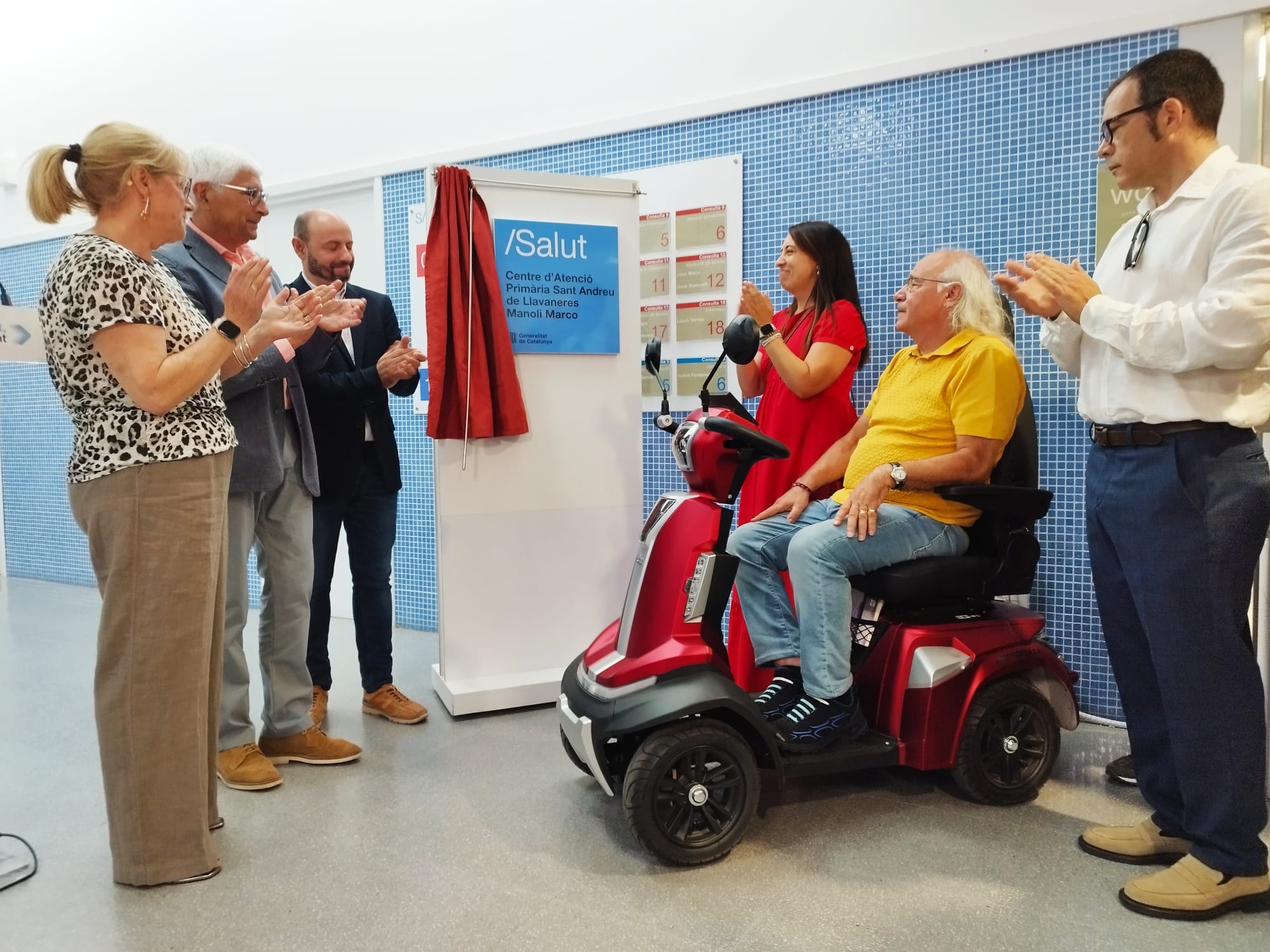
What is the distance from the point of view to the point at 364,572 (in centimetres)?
308

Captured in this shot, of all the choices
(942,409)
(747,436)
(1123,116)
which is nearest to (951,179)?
(942,409)

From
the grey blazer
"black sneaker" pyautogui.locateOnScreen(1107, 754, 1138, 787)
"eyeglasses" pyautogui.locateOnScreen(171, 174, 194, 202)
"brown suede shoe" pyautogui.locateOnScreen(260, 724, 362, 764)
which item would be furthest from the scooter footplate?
"eyeglasses" pyautogui.locateOnScreen(171, 174, 194, 202)

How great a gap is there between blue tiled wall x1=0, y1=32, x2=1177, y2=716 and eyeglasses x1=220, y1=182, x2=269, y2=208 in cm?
159

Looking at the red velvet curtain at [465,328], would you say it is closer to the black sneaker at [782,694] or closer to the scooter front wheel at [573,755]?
the scooter front wheel at [573,755]

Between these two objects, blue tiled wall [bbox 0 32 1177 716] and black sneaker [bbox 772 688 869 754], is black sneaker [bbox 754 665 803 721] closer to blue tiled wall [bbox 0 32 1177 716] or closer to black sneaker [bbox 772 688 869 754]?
black sneaker [bbox 772 688 869 754]

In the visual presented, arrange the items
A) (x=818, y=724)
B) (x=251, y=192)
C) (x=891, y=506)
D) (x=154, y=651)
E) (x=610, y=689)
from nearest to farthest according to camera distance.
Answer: (x=154, y=651) < (x=610, y=689) < (x=818, y=724) < (x=891, y=506) < (x=251, y=192)

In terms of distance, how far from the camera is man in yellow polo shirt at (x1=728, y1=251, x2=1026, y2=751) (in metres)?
2.22

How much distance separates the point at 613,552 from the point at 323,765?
1150 mm

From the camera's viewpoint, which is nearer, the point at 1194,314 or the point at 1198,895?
the point at 1194,314

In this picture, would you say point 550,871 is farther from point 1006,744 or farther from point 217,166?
point 217,166

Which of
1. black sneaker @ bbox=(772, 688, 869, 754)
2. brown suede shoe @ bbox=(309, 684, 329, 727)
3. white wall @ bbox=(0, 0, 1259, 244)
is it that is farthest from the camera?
white wall @ bbox=(0, 0, 1259, 244)

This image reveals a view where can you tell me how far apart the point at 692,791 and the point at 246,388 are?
4.87ft

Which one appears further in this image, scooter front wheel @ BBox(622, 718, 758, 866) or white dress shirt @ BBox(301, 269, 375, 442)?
white dress shirt @ BBox(301, 269, 375, 442)

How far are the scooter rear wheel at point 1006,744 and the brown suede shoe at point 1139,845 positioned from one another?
0.26m
